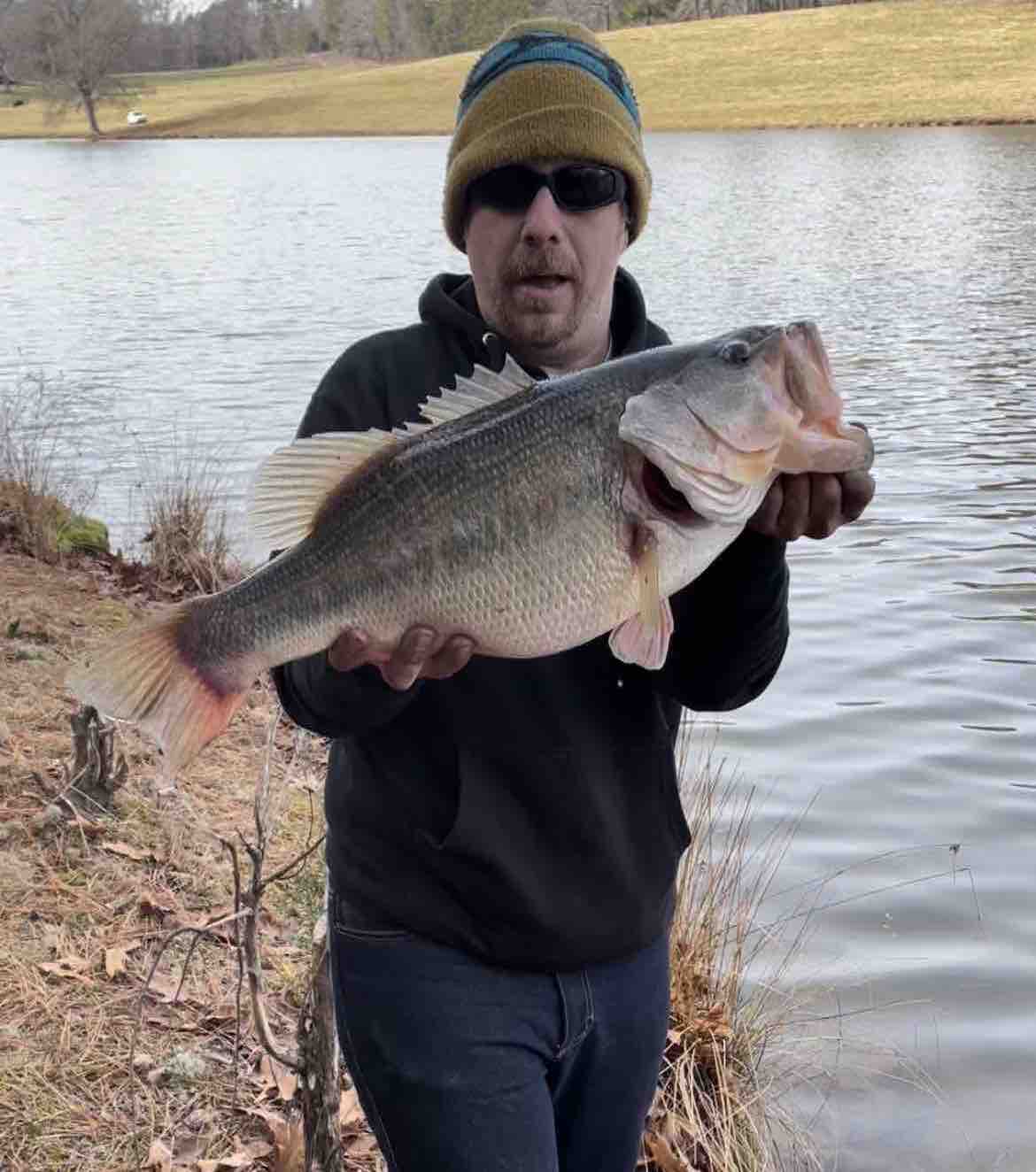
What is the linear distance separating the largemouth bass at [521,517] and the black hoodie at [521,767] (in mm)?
141

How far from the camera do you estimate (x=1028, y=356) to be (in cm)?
1512

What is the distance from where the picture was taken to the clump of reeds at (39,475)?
907 cm

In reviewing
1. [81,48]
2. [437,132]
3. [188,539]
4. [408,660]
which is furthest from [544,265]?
[81,48]

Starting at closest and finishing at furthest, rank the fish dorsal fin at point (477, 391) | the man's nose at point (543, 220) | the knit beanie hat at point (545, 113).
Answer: the fish dorsal fin at point (477, 391) < the man's nose at point (543, 220) < the knit beanie hat at point (545, 113)

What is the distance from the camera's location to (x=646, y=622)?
2324mm

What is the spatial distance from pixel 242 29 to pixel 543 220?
135032 millimetres

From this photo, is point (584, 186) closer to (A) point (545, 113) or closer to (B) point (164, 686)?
(A) point (545, 113)

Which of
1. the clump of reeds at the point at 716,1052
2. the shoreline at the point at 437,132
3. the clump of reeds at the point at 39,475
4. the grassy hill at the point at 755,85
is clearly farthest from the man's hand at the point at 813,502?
the grassy hill at the point at 755,85

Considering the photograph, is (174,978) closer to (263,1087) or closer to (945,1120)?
(263,1087)

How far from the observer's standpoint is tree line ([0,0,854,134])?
261 ft

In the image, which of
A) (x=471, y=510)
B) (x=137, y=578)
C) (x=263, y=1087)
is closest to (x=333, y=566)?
(x=471, y=510)

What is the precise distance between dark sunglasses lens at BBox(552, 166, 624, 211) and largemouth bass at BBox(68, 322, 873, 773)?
1.59ft

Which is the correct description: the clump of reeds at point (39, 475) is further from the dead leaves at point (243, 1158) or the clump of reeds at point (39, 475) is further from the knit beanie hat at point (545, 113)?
the knit beanie hat at point (545, 113)

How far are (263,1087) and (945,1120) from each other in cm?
228
